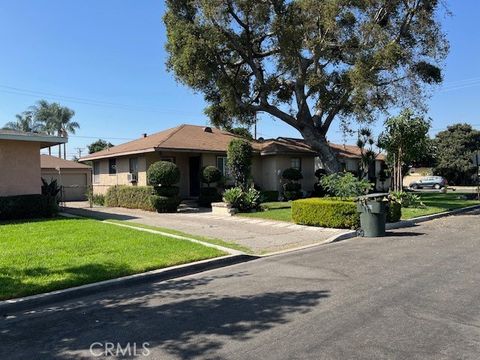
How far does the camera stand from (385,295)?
6195 mm

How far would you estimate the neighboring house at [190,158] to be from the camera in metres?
23.5

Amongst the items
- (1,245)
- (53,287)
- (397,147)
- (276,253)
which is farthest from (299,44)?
(53,287)

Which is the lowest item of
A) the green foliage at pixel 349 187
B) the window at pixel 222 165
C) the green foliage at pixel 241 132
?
the green foliage at pixel 349 187

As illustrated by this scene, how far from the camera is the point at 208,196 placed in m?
22.5

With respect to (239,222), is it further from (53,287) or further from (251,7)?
(251,7)

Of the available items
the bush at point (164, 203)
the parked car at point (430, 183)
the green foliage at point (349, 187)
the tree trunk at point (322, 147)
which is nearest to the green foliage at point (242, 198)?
the bush at point (164, 203)

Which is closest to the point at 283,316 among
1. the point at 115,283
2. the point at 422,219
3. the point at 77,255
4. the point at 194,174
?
the point at 115,283

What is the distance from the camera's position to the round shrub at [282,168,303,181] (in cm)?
2586

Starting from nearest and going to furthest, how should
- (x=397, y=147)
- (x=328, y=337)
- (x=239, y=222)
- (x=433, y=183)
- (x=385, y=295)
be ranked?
(x=328, y=337) → (x=385, y=295) → (x=239, y=222) → (x=397, y=147) → (x=433, y=183)

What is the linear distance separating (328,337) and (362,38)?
2012 cm

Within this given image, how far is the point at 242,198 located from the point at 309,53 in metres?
9.59

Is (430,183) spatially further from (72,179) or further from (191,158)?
(72,179)

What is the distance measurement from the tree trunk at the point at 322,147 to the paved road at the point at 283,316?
17.2m

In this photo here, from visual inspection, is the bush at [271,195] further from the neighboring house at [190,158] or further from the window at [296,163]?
the window at [296,163]
